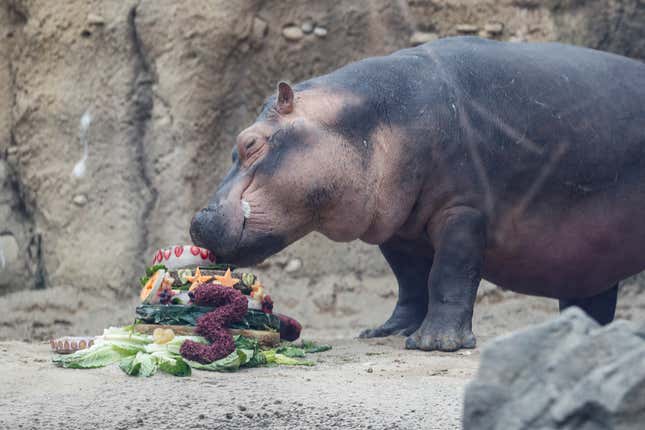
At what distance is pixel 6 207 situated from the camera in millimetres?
7824

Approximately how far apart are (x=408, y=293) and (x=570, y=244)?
0.92m

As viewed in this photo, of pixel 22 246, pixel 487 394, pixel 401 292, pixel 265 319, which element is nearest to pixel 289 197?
pixel 265 319

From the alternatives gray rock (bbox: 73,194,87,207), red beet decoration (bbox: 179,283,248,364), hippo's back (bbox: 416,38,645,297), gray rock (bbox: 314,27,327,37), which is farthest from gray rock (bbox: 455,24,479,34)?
red beet decoration (bbox: 179,283,248,364)

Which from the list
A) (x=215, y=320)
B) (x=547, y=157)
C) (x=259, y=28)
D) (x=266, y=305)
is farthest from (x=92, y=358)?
(x=259, y=28)

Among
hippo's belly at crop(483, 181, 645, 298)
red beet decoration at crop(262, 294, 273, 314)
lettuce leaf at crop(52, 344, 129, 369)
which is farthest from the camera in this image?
hippo's belly at crop(483, 181, 645, 298)

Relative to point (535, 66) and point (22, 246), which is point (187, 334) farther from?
point (22, 246)

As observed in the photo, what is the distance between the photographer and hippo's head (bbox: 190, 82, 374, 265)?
477 cm

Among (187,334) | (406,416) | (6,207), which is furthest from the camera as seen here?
(6,207)

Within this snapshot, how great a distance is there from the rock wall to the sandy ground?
2879mm

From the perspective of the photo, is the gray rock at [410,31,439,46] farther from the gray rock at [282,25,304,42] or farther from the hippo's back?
the hippo's back

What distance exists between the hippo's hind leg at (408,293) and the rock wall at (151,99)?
1.78m

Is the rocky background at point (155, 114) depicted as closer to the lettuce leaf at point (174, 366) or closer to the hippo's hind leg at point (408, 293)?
the hippo's hind leg at point (408, 293)

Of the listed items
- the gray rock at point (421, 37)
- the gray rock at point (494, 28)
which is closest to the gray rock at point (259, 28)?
the gray rock at point (421, 37)

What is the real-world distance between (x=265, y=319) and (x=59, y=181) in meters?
3.43
